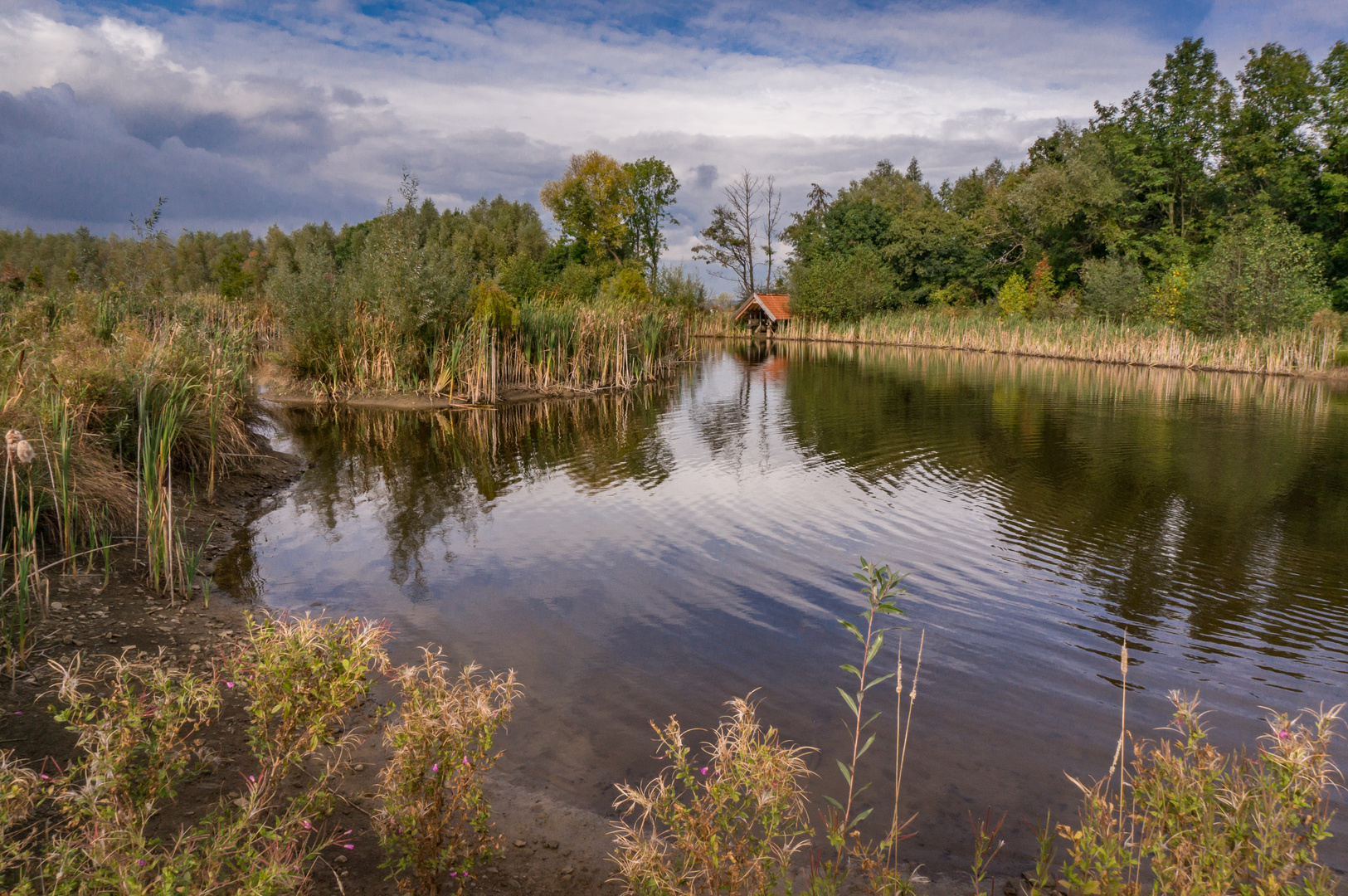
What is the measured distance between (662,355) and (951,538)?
25.3 m

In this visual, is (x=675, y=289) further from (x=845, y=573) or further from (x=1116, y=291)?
(x=845, y=573)

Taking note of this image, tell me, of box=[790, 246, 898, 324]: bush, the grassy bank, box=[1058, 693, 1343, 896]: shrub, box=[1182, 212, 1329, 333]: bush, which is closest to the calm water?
box=[1058, 693, 1343, 896]: shrub

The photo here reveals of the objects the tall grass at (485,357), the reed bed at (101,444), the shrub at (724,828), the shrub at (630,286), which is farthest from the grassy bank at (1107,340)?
the shrub at (724,828)

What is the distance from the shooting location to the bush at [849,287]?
175 feet

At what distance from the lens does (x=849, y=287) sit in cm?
5394

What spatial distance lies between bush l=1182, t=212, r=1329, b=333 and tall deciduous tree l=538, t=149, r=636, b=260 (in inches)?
1593

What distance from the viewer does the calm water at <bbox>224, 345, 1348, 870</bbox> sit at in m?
4.70

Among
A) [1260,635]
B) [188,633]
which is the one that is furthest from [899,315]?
[188,633]

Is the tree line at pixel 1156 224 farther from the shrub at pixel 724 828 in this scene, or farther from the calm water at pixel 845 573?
the shrub at pixel 724 828

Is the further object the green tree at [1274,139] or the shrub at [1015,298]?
the shrub at [1015,298]

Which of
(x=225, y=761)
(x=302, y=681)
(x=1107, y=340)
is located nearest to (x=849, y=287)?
(x=1107, y=340)

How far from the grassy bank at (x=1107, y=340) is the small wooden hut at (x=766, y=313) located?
7115 mm

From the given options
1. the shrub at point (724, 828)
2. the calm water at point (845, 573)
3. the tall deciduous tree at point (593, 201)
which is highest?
the tall deciduous tree at point (593, 201)

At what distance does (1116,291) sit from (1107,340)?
23.4ft
